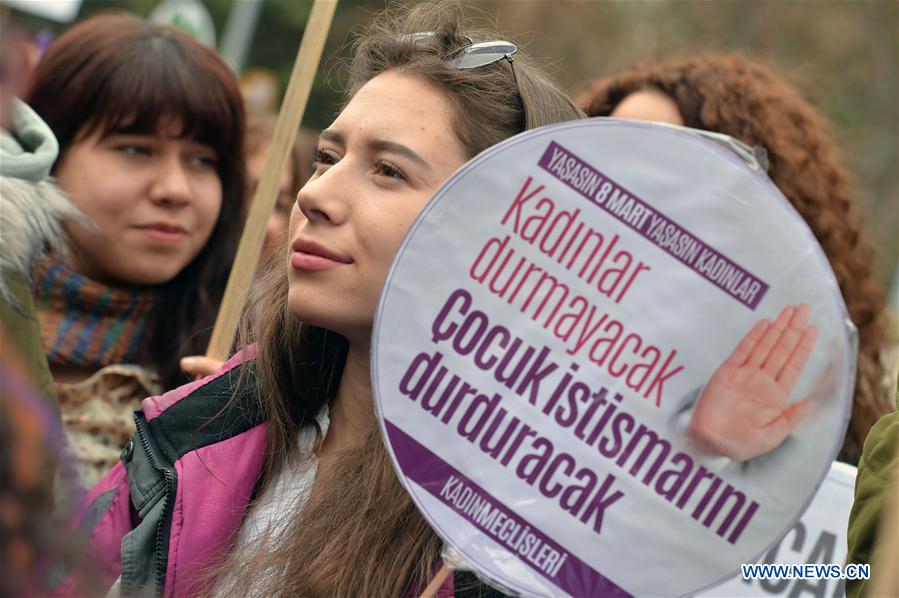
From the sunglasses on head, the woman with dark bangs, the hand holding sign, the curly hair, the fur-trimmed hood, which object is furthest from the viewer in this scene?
the curly hair

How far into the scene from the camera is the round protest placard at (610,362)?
1.20 metres

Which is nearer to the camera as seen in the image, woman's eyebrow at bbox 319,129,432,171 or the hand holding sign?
the hand holding sign

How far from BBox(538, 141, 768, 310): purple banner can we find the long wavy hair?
0.40 meters

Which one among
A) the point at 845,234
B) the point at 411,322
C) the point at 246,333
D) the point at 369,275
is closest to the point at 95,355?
the point at 246,333

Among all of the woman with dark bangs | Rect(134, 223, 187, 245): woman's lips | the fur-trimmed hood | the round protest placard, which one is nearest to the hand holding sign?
the round protest placard

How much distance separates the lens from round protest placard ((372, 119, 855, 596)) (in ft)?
3.93

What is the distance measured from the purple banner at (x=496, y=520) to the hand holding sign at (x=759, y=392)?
194mm

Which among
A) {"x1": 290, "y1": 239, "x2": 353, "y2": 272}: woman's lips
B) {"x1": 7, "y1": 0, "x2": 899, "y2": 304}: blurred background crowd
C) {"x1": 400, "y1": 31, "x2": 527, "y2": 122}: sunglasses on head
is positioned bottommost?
{"x1": 290, "y1": 239, "x2": 353, "y2": 272}: woman's lips

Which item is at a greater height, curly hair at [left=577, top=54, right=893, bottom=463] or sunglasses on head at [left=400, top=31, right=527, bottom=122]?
curly hair at [left=577, top=54, right=893, bottom=463]

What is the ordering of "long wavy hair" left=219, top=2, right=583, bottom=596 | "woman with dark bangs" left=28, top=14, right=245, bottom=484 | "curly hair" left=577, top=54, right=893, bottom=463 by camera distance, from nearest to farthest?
"long wavy hair" left=219, top=2, right=583, bottom=596
"woman with dark bangs" left=28, top=14, right=245, bottom=484
"curly hair" left=577, top=54, right=893, bottom=463

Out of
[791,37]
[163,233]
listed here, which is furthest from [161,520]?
[791,37]

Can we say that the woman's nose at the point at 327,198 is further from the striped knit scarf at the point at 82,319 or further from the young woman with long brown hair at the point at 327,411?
the striped knit scarf at the point at 82,319

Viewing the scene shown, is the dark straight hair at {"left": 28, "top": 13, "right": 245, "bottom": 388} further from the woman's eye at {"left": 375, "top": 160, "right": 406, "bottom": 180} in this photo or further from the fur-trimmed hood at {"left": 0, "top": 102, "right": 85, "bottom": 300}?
the woman's eye at {"left": 375, "top": 160, "right": 406, "bottom": 180}

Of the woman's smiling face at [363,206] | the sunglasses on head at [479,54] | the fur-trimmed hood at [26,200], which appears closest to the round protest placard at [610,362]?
→ the woman's smiling face at [363,206]
